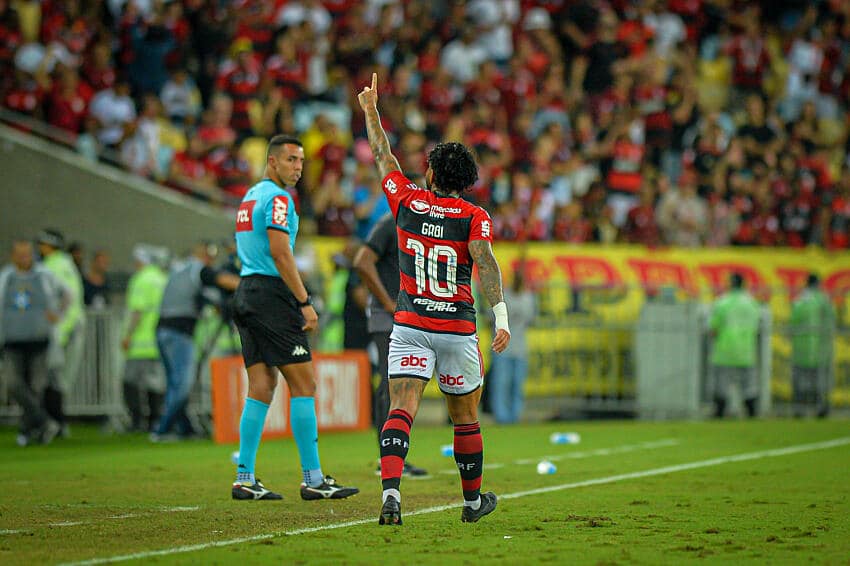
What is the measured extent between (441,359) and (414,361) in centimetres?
16

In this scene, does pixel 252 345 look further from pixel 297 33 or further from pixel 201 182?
pixel 297 33

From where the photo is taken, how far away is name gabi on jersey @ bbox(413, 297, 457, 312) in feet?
26.7

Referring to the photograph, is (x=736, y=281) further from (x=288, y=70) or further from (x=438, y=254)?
(x=438, y=254)

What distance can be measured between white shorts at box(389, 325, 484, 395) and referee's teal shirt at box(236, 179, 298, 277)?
1664 millimetres

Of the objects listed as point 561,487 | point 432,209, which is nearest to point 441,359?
point 432,209

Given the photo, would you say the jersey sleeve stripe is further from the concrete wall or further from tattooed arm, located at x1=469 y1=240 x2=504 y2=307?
the concrete wall

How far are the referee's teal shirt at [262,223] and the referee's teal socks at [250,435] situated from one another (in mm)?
941

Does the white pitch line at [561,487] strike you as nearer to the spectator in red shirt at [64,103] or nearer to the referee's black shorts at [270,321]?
the referee's black shorts at [270,321]

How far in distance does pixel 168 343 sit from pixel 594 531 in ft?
31.8

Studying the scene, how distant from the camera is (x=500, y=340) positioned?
26.2ft

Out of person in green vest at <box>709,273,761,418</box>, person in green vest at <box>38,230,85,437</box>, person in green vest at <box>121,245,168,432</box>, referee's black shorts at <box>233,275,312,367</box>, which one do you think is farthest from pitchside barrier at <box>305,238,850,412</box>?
referee's black shorts at <box>233,275,312,367</box>

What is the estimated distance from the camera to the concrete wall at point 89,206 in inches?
757

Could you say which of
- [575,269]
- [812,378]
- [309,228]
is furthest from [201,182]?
[812,378]

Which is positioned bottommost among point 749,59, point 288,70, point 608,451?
point 608,451
